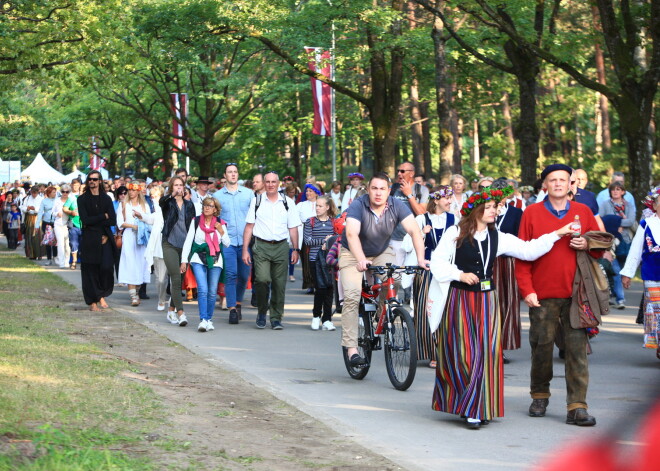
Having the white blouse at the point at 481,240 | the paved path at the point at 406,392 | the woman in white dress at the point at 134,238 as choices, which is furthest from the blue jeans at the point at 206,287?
the white blouse at the point at 481,240

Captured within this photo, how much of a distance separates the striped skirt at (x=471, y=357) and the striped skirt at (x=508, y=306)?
9.19 ft

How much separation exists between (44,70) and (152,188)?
371cm

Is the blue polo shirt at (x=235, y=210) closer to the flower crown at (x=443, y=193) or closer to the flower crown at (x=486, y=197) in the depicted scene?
the flower crown at (x=443, y=193)

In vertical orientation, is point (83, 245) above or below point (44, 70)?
below

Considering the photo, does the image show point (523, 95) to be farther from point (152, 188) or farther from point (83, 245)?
point (83, 245)

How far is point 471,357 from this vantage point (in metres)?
7.29

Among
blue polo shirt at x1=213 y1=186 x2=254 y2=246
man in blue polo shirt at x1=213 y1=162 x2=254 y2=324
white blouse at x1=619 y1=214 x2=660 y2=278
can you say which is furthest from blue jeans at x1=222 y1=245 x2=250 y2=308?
white blouse at x1=619 y1=214 x2=660 y2=278

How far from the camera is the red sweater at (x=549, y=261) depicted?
761 cm

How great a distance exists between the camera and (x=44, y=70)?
19344mm

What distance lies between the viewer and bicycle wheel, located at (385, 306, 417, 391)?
28.7 feet

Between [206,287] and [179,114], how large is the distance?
29500 mm

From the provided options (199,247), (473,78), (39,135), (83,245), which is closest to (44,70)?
(83,245)

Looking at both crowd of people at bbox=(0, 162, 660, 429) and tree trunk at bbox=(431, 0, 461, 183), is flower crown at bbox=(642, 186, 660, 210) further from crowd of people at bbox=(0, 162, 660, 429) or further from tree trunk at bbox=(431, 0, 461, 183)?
tree trunk at bbox=(431, 0, 461, 183)

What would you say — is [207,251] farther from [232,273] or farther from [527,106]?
[527,106]
